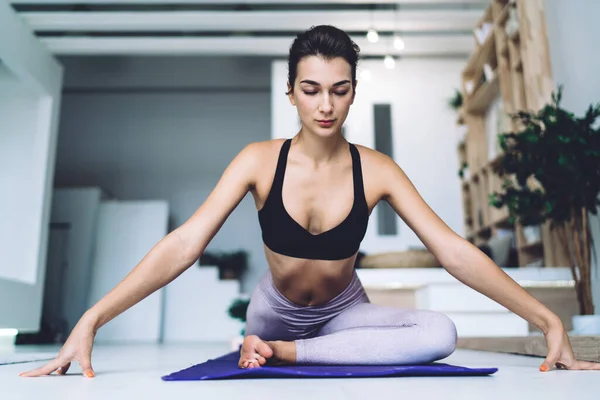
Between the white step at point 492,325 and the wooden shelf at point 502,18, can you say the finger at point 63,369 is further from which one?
the wooden shelf at point 502,18

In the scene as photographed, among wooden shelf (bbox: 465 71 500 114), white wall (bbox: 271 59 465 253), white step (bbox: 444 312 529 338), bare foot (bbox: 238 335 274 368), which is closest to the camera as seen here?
bare foot (bbox: 238 335 274 368)

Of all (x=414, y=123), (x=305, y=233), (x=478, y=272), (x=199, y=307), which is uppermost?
(x=414, y=123)

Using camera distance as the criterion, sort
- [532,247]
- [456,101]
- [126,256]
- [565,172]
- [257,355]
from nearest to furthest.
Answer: [257,355] < [565,172] < [532,247] < [456,101] < [126,256]

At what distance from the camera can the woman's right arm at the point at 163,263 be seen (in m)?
1.29

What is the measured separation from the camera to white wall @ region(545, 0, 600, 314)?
10.2 feet

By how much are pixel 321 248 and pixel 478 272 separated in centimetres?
42

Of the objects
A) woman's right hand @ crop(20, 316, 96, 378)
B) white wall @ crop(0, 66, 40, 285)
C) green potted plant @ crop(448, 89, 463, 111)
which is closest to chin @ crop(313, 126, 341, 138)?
woman's right hand @ crop(20, 316, 96, 378)

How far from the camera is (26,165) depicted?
5.28 meters

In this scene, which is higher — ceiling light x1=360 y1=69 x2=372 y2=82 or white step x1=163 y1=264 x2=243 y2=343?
ceiling light x1=360 y1=69 x2=372 y2=82

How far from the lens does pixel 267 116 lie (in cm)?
957

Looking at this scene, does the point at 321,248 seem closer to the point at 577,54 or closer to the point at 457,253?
the point at 457,253

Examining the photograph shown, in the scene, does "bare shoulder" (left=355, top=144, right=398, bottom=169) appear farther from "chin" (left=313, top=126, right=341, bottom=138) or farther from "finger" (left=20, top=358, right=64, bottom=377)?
"finger" (left=20, top=358, right=64, bottom=377)

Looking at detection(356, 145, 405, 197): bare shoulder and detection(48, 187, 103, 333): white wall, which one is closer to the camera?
detection(356, 145, 405, 197): bare shoulder

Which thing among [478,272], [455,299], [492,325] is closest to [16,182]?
[455,299]
